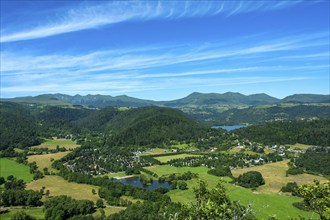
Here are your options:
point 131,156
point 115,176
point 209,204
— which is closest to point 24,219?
point 115,176

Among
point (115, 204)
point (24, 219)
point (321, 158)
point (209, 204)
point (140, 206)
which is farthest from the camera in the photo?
point (321, 158)

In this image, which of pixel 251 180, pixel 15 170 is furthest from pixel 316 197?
pixel 15 170

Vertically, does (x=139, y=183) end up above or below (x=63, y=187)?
below

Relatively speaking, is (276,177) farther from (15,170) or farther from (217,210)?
(15,170)

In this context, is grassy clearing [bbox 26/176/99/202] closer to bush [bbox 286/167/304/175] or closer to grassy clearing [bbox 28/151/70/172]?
grassy clearing [bbox 28/151/70/172]

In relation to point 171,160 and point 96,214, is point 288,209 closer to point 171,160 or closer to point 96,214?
point 96,214

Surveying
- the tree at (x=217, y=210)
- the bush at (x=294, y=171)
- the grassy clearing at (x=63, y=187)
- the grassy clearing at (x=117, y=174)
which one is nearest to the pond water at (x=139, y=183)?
the grassy clearing at (x=117, y=174)
